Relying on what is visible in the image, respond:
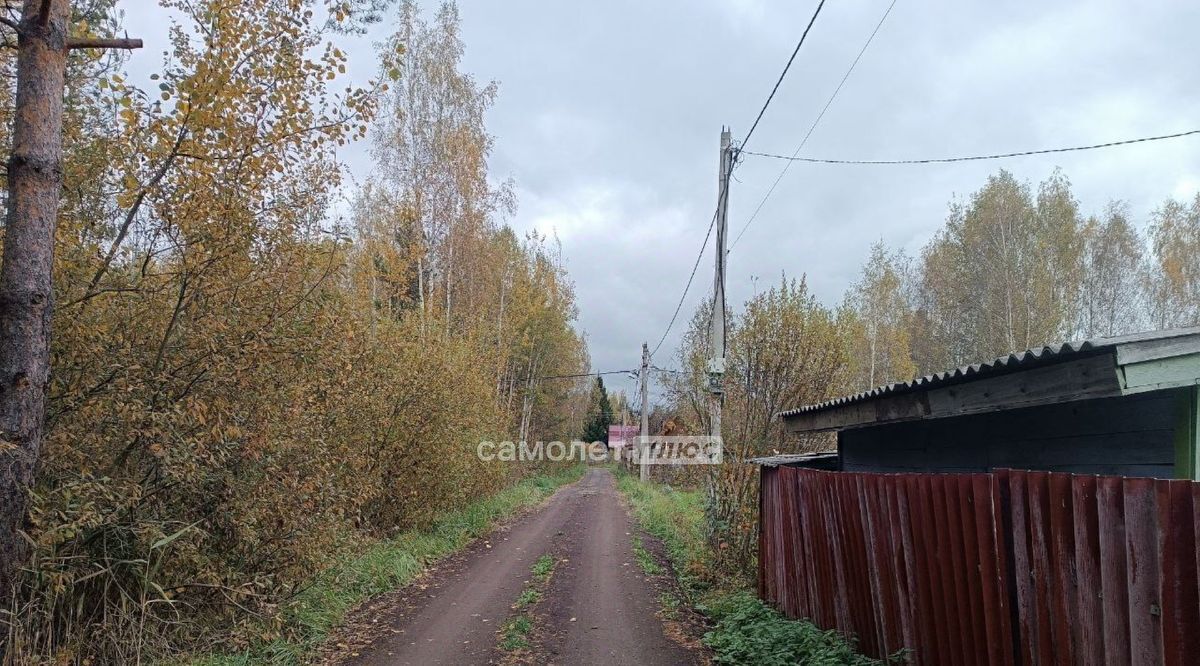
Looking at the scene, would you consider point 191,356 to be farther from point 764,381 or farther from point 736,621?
point 764,381

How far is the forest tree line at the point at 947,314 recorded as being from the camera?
9.43m

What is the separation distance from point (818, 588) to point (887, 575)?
1430mm

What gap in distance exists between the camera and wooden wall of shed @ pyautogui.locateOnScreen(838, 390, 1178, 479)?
394 cm

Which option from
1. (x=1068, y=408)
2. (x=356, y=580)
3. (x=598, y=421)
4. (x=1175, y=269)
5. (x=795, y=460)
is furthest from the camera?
(x=598, y=421)

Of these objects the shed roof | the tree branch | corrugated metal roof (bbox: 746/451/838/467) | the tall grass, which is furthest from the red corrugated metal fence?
the tree branch

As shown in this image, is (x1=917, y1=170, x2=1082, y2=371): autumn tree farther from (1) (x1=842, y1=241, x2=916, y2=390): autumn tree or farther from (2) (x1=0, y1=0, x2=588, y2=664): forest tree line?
(2) (x1=0, y1=0, x2=588, y2=664): forest tree line

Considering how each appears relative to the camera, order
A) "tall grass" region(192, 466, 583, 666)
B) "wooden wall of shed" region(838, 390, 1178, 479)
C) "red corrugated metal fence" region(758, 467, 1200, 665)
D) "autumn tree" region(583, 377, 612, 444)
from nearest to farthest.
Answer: "red corrugated metal fence" region(758, 467, 1200, 665)
"wooden wall of shed" region(838, 390, 1178, 479)
"tall grass" region(192, 466, 583, 666)
"autumn tree" region(583, 377, 612, 444)

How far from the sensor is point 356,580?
850cm

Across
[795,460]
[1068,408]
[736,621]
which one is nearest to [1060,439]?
[1068,408]

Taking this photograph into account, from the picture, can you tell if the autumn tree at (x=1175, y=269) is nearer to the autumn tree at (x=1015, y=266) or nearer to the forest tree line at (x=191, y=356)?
the autumn tree at (x=1015, y=266)

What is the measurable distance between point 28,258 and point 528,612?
598 cm

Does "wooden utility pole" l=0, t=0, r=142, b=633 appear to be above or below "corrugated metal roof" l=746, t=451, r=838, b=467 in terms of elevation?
above

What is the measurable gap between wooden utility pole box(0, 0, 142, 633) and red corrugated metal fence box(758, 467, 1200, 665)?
541 cm

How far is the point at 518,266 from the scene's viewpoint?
26.6m
